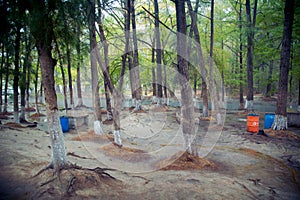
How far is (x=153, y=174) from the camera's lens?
5.24 meters

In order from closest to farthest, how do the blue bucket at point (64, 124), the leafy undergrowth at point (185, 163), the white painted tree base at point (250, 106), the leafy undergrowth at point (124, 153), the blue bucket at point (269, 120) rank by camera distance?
the leafy undergrowth at point (185, 163), the leafy undergrowth at point (124, 153), the blue bucket at point (269, 120), the blue bucket at point (64, 124), the white painted tree base at point (250, 106)

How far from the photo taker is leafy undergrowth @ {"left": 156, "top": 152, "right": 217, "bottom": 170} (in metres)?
5.70

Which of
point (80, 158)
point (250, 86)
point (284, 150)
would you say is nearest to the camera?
point (80, 158)

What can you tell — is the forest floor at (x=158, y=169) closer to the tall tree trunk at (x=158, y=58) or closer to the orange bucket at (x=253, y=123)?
the orange bucket at (x=253, y=123)

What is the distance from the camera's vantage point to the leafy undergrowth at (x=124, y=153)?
6.78 m

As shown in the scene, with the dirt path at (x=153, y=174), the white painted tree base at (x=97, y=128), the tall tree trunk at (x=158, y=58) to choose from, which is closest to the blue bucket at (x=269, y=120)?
the dirt path at (x=153, y=174)

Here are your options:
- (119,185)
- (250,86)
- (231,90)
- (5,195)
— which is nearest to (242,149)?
(119,185)

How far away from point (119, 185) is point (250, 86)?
52.1 feet

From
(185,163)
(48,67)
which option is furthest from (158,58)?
(48,67)

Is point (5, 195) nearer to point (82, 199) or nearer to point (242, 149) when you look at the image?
point (82, 199)

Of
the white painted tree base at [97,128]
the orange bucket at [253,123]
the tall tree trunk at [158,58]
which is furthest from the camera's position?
the tall tree trunk at [158,58]

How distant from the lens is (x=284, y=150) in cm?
727

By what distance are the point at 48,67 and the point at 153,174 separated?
11.9 ft

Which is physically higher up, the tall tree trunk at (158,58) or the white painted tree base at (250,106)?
the tall tree trunk at (158,58)
